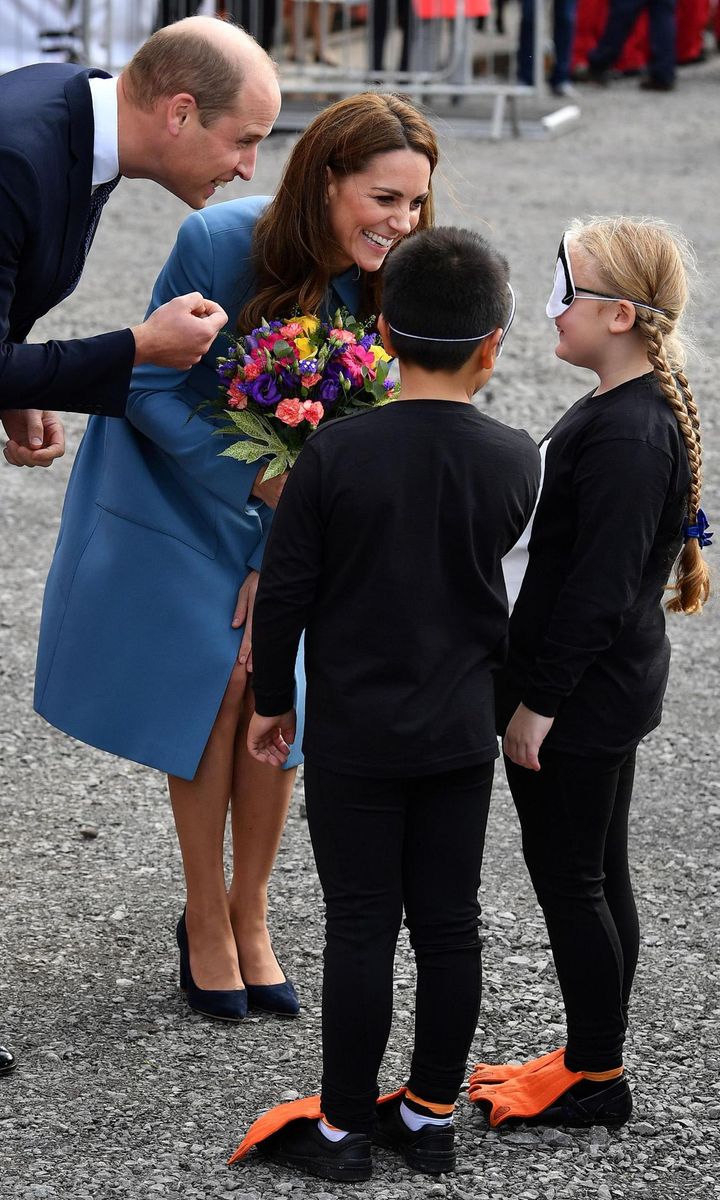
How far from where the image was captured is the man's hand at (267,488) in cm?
289

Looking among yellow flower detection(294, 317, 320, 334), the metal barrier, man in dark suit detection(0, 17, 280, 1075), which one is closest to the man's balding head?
man in dark suit detection(0, 17, 280, 1075)

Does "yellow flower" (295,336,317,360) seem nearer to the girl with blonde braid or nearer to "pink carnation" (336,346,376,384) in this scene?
"pink carnation" (336,346,376,384)

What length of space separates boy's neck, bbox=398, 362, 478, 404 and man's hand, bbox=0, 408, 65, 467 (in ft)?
2.99

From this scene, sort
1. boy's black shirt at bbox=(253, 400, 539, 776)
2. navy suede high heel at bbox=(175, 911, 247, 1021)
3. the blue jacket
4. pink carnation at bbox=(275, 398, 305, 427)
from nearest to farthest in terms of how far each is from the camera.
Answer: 1. boy's black shirt at bbox=(253, 400, 539, 776)
2. pink carnation at bbox=(275, 398, 305, 427)
3. the blue jacket
4. navy suede high heel at bbox=(175, 911, 247, 1021)

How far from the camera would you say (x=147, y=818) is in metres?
3.95

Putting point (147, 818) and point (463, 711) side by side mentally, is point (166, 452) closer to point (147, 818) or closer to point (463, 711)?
point (463, 711)

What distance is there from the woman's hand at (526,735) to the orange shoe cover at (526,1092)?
0.61m

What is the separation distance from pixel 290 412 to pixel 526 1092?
1302 millimetres

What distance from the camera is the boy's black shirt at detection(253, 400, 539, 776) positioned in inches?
92.9

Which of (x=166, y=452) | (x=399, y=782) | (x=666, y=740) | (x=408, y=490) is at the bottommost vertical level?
(x=666, y=740)

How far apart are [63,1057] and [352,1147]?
678mm

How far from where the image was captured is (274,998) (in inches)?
124

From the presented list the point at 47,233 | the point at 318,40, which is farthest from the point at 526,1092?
the point at 318,40

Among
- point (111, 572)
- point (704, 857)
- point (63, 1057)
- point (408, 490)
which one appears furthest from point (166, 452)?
point (704, 857)
